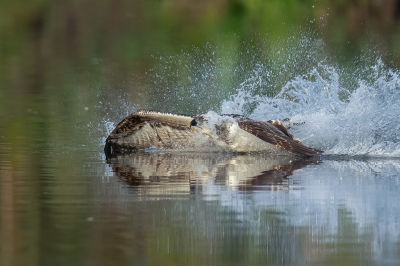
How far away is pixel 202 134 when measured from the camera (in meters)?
8.99

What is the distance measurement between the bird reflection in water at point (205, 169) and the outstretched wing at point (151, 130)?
27 cm

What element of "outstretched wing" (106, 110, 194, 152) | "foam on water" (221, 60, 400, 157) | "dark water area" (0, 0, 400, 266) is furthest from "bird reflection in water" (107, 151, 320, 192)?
"foam on water" (221, 60, 400, 157)

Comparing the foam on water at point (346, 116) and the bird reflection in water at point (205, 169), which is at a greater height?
the foam on water at point (346, 116)

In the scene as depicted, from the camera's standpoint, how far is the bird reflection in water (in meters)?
6.14

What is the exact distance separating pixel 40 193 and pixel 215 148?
3.73 m

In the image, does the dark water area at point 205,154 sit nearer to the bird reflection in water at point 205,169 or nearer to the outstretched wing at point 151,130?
the bird reflection in water at point 205,169

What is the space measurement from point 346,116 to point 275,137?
3.92 feet

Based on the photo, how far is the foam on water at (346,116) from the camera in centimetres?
858

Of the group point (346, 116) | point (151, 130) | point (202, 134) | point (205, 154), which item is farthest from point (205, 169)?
point (346, 116)

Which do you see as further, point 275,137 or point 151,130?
point 151,130

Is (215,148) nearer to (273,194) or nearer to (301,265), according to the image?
(273,194)

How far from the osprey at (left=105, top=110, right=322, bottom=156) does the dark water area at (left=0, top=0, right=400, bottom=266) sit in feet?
0.52

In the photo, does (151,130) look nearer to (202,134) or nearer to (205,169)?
(202,134)

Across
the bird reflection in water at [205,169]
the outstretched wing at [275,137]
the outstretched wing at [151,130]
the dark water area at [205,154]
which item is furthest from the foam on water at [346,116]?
the outstretched wing at [151,130]
